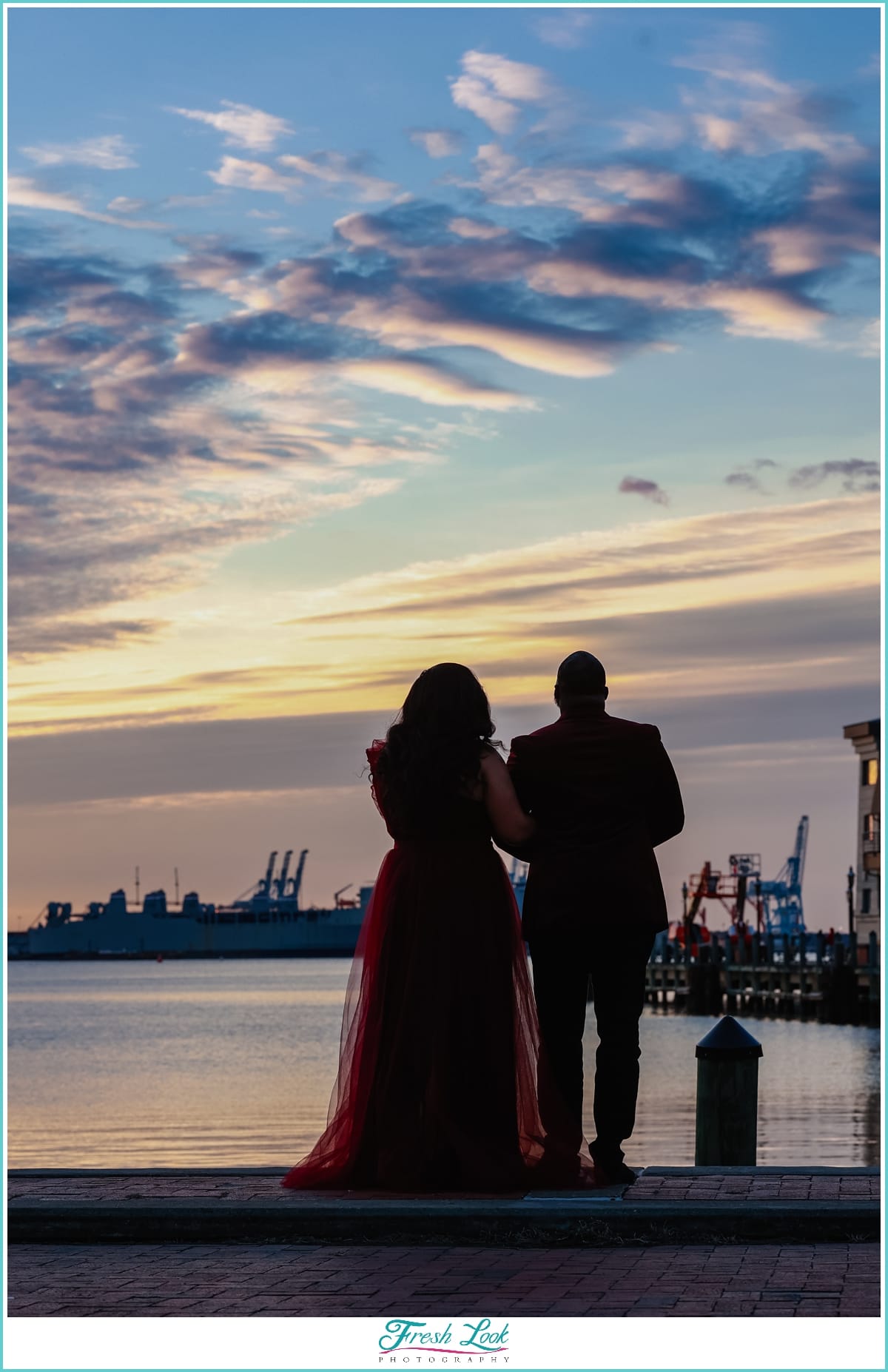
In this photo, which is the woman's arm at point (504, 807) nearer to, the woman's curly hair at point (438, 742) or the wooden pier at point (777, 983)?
the woman's curly hair at point (438, 742)

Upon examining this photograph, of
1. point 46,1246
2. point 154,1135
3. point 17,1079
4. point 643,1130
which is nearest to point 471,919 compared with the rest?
A: point 46,1246

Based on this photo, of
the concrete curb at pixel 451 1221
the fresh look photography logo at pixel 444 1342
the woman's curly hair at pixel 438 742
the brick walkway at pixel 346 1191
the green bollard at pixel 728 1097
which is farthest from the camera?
the green bollard at pixel 728 1097

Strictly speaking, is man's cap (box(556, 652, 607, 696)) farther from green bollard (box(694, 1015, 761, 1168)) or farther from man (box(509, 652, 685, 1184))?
green bollard (box(694, 1015, 761, 1168))

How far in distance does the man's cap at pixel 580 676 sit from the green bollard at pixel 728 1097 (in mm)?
2022

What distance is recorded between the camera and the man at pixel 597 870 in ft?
20.3

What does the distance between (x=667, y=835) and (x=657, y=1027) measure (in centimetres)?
6004

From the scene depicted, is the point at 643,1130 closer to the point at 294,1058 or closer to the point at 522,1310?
the point at 522,1310

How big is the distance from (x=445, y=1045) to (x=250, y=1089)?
29.5 meters

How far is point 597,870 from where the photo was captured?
6.18m

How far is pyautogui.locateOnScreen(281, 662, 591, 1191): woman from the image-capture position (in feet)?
20.5

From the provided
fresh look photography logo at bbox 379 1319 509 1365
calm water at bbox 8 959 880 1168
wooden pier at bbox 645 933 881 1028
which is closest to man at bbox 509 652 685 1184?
fresh look photography logo at bbox 379 1319 509 1365

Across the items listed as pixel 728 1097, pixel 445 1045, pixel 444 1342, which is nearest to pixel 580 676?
pixel 445 1045

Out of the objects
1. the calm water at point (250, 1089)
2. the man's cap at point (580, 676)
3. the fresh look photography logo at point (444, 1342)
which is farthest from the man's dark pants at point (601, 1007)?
the calm water at point (250, 1089)

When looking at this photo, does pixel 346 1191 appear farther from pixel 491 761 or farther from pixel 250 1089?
pixel 250 1089
